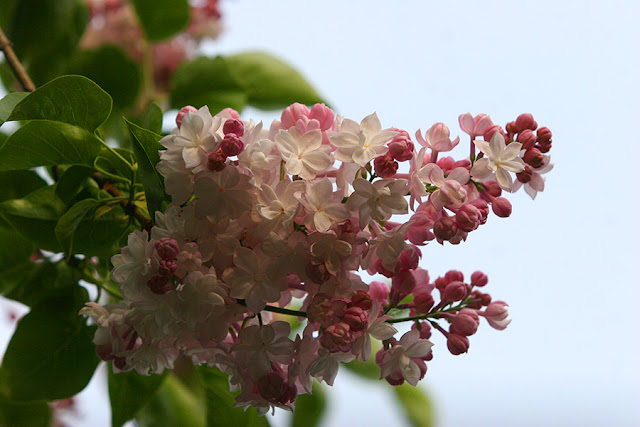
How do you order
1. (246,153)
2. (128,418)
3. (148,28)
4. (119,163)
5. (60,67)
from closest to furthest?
(246,153) < (119,163) < (128,418) < (60,67) < (148,28)

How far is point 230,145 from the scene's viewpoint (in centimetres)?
37

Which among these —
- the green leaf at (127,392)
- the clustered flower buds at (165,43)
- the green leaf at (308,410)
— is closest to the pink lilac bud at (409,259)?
the green leaf at (127,392)

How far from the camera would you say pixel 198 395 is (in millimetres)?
964

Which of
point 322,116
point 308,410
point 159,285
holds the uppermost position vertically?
point 322,116

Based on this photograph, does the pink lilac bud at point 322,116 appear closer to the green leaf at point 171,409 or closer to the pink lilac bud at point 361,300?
the pink lilac bud at point 361,300

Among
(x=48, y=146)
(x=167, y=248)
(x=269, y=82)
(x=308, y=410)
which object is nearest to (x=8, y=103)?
(x=48, y=146)

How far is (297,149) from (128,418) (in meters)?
0.37

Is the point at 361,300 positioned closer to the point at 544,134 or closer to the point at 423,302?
the point at 423,302

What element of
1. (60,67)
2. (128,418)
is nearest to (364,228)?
(128,418)

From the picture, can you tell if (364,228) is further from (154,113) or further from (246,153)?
(154,113)

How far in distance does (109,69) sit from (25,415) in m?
0.44

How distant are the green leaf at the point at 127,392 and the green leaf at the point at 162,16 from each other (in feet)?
1.72

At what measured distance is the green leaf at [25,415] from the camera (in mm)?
777

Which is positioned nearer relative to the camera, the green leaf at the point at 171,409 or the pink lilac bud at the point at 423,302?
the pink lilac bud at the point at 423,302
